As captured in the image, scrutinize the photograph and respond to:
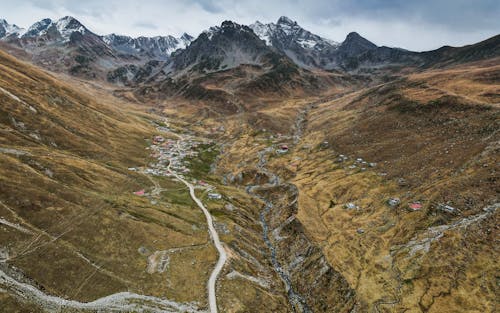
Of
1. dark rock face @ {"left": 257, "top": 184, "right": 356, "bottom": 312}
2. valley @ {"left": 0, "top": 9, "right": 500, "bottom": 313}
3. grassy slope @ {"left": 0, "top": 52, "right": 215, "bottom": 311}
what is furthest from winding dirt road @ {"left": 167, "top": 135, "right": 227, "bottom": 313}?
dark rock face @ {"left": 257, "top": 184, "right": 356, "bottom": 312}

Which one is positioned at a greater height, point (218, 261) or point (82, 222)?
point (82, 222)

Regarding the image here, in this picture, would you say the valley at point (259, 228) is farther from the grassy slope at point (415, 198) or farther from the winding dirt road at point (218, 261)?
the grassy slope at point (415, 198)

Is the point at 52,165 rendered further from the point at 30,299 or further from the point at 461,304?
the point at 461,304

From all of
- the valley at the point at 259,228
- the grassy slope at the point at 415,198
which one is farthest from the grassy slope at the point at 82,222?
the grassy slope at the point at 415,198

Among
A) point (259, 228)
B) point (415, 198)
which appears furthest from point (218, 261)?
point (415, 198)

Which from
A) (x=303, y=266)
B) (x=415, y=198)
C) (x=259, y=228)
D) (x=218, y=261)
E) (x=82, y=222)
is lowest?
(x=259, y=228)

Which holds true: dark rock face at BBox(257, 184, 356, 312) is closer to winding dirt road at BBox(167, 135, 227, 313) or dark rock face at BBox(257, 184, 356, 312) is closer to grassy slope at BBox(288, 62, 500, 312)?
grassy slope at BBox(288, 62, 500, 312)

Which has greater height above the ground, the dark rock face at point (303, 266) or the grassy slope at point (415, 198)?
the grassy slope at point (415, 198)

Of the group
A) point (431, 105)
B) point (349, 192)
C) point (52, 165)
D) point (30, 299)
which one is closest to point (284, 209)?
point (349, 192)

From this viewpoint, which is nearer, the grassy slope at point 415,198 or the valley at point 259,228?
the grassy slope at point 415,198

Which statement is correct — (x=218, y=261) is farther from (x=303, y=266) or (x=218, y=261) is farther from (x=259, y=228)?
(x=259, y=228)

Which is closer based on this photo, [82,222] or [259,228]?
[82,222]
